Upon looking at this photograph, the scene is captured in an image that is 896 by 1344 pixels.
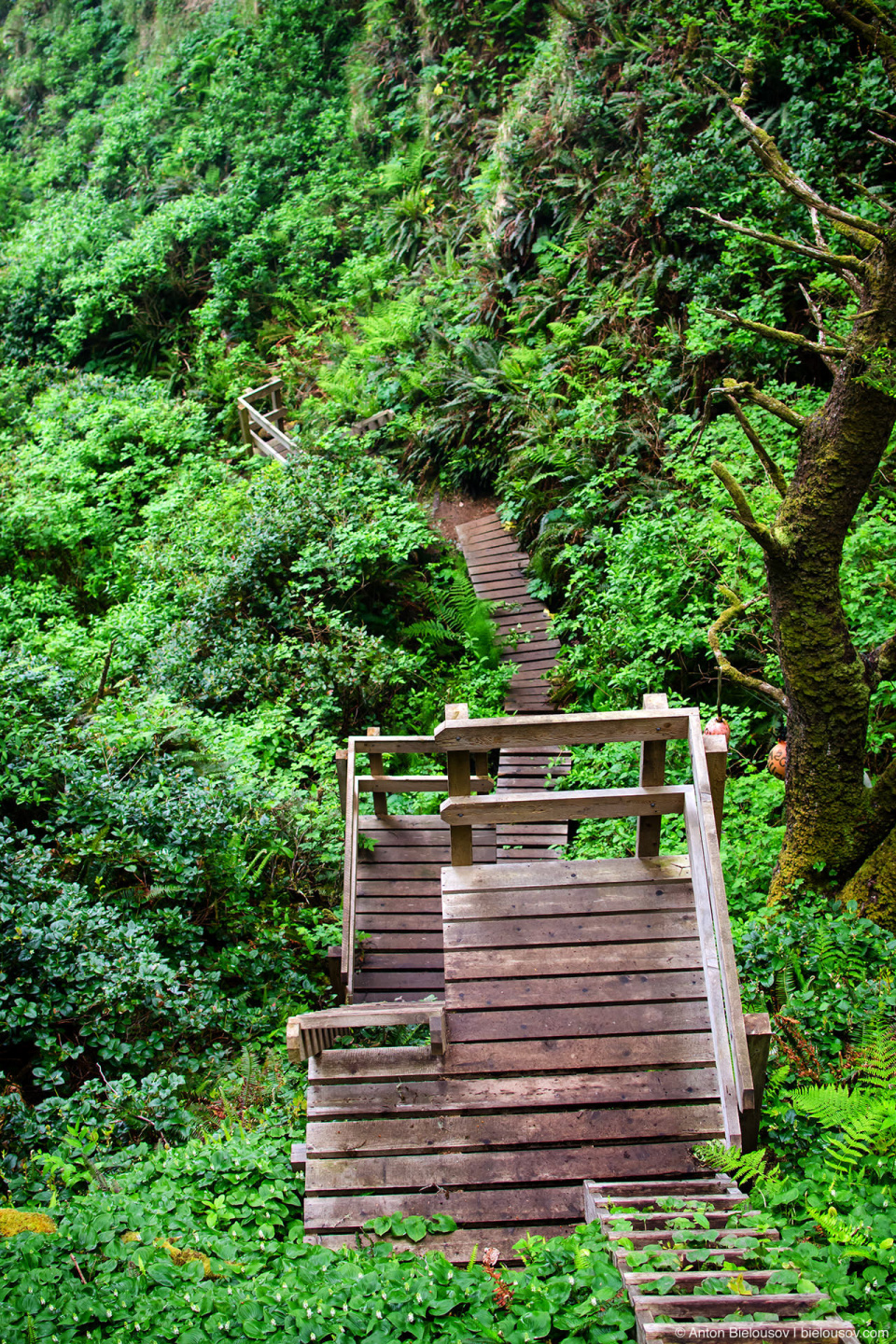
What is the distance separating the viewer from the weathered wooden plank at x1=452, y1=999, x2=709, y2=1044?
4012 millimetres

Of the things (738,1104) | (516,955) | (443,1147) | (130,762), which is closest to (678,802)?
(516,955)

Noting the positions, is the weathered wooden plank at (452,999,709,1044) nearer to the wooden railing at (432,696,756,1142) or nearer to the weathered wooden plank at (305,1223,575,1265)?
the wooden railing at (432,696,756,1142)

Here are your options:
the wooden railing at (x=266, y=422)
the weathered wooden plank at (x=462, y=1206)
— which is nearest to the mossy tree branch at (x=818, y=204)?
the weathered wooden plank at (x=462, y=1206)

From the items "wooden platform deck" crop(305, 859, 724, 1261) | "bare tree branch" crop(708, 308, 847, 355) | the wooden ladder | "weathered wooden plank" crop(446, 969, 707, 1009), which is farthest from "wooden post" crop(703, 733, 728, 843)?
"bare tree branch" crop(708, 308, 847, 355)

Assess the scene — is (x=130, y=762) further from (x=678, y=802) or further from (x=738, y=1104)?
(x=738, y=1104)

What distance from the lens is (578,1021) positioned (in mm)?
4051

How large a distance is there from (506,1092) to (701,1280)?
1.38m

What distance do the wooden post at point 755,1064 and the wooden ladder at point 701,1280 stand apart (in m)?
0.23

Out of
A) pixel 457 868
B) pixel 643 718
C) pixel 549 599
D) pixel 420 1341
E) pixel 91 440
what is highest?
pixel 91 440

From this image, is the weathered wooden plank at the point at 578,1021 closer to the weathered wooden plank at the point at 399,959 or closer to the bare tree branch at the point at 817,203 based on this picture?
the weathered wooden plank at the point at 399,959

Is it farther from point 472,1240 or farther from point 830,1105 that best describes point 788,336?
point 472,1240

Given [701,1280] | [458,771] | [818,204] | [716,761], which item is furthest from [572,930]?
[818,204]

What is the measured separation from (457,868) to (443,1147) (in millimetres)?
1393

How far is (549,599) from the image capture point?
1045 centimetres
